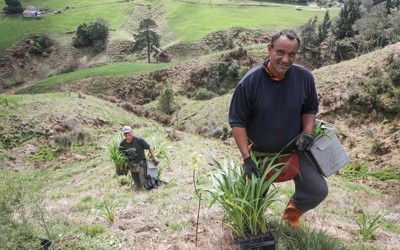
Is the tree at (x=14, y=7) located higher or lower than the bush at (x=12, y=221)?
lower

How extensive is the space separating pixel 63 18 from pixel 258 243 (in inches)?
3336

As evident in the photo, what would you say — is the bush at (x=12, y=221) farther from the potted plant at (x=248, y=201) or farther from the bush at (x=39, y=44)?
the bush at (x=39, y=44)

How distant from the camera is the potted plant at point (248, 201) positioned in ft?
12.1

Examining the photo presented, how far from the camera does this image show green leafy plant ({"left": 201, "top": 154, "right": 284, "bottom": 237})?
372 centimetres

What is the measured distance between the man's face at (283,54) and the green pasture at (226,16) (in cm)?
6501

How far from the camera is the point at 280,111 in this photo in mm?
3701

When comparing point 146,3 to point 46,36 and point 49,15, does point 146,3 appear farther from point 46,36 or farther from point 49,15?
point 46,36

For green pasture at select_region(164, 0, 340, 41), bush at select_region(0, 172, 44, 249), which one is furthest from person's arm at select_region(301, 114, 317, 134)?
green pasture at select_region(164, 0, 340, 41)

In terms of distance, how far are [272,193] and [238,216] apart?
0.46 m

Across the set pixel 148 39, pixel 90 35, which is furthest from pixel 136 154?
pixel 90 35

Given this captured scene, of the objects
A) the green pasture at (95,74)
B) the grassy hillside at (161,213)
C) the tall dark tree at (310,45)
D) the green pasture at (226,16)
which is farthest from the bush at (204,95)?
the green pasture at (226,16)

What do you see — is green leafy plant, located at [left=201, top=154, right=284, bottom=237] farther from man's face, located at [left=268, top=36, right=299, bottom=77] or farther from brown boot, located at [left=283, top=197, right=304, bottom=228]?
man's face, located at [left=268, top=36, right=299, bottom=77]

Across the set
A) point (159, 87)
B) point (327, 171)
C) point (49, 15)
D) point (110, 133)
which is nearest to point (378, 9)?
point (159, 87)

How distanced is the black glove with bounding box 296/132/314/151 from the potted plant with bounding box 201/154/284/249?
26 centimetres
